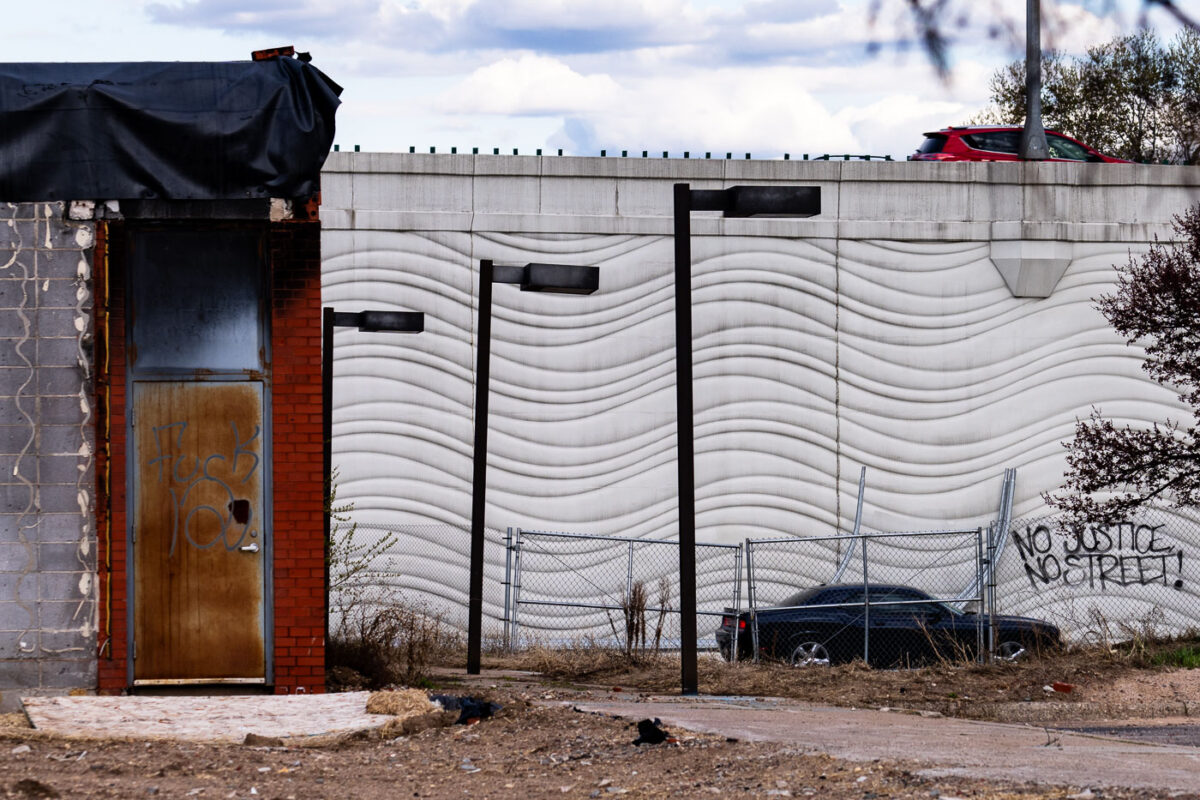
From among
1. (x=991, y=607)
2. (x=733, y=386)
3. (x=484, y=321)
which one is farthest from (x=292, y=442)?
(x=733, y=386)

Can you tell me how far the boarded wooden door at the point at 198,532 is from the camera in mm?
10914

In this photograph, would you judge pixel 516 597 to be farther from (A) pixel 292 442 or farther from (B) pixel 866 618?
(A) pixel 292 442

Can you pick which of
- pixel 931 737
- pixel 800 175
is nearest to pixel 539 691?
pixel 931 737

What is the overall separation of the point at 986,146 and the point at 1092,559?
7.28 metres

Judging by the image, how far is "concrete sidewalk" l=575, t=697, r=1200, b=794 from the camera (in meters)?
8.12

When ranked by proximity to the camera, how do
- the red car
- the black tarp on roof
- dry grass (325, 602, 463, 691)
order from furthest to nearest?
the red car < dry grass (325, 602, 463, 691) < the black tarp on roof

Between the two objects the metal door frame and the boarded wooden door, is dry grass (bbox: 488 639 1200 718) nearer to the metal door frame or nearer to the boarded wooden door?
the metal door frame

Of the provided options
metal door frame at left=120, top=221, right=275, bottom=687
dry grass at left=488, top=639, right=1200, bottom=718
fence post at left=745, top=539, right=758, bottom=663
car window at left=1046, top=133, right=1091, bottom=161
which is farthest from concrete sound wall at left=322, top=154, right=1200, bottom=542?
metal door frame at left=120, top=221, right=275, bottom=687

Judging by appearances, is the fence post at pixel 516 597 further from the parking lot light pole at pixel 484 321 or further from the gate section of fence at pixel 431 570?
the parking lot light pole at pixel 484 321

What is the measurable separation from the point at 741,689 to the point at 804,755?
474cm

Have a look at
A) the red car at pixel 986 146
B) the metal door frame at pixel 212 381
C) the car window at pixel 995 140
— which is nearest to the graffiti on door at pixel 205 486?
the metal door frame at pixel 212 381

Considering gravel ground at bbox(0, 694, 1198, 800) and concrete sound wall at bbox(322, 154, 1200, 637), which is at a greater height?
concrete sound wall at bbox(322, 154, 1200, 637)

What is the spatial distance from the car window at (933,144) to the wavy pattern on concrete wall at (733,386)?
85.4 inches

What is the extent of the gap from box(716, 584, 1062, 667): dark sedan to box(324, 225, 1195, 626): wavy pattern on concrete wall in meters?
4.72
